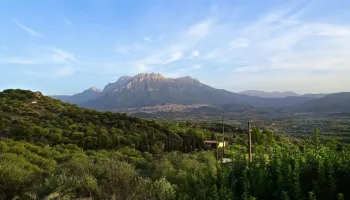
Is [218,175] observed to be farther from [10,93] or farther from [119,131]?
[10,93]

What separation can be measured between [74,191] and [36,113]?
45.8 m

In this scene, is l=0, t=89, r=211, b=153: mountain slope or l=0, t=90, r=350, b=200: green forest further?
l=0, t=89, r=211, b=153: mountain slope

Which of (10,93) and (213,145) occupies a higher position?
(10,93)

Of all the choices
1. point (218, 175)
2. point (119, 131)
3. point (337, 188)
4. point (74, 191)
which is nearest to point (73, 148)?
point (119, 131)

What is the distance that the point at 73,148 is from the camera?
38094 millimetres

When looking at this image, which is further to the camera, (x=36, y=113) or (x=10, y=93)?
(x=10, y=93)

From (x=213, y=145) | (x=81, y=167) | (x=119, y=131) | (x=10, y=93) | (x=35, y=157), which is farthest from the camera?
(x=10, y=93)

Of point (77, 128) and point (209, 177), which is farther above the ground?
point (209, 177)

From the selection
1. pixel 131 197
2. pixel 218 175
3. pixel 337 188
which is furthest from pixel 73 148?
pixel 337 188

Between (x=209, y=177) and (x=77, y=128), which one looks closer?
(x=209, y=177)

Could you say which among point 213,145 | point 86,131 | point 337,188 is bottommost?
point 213,145

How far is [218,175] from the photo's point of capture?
26.9 feet

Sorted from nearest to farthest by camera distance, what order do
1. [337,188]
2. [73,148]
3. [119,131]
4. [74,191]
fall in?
[337,188], [74,191], [73,148], [119,131]

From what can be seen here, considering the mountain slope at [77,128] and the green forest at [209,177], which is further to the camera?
the mountain slope at [77,128]
